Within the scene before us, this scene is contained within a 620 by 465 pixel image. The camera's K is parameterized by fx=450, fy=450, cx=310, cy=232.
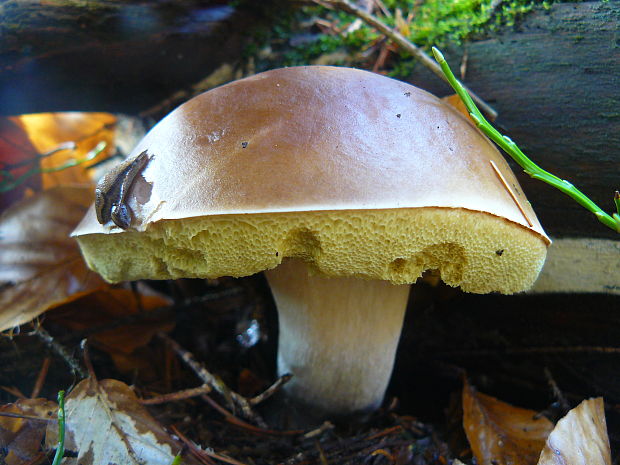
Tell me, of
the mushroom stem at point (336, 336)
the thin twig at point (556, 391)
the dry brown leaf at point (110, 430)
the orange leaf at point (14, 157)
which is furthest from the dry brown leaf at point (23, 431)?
the thin twig at point (556, 391)

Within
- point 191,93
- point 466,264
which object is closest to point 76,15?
point 191,93

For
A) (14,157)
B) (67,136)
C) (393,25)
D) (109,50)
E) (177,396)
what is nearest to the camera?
(177,396)

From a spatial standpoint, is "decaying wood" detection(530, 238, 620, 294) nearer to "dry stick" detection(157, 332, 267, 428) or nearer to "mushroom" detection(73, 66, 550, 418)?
"mushroom" detection(73, 66, 550, 418)

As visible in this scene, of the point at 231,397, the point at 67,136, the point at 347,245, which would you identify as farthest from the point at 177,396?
the point at 67,136

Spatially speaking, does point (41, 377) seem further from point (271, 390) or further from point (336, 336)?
point (336, 336)

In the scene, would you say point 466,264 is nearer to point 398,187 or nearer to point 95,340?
point 398,187

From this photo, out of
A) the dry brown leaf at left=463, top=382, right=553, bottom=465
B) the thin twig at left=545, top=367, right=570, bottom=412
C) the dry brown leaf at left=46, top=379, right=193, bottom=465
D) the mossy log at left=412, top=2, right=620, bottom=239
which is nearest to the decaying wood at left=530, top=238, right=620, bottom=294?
the mossy log at left=412, top=2, right=620, bottom=239

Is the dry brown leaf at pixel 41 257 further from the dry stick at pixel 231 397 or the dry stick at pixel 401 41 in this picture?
the dry stick at pixel 401 41
